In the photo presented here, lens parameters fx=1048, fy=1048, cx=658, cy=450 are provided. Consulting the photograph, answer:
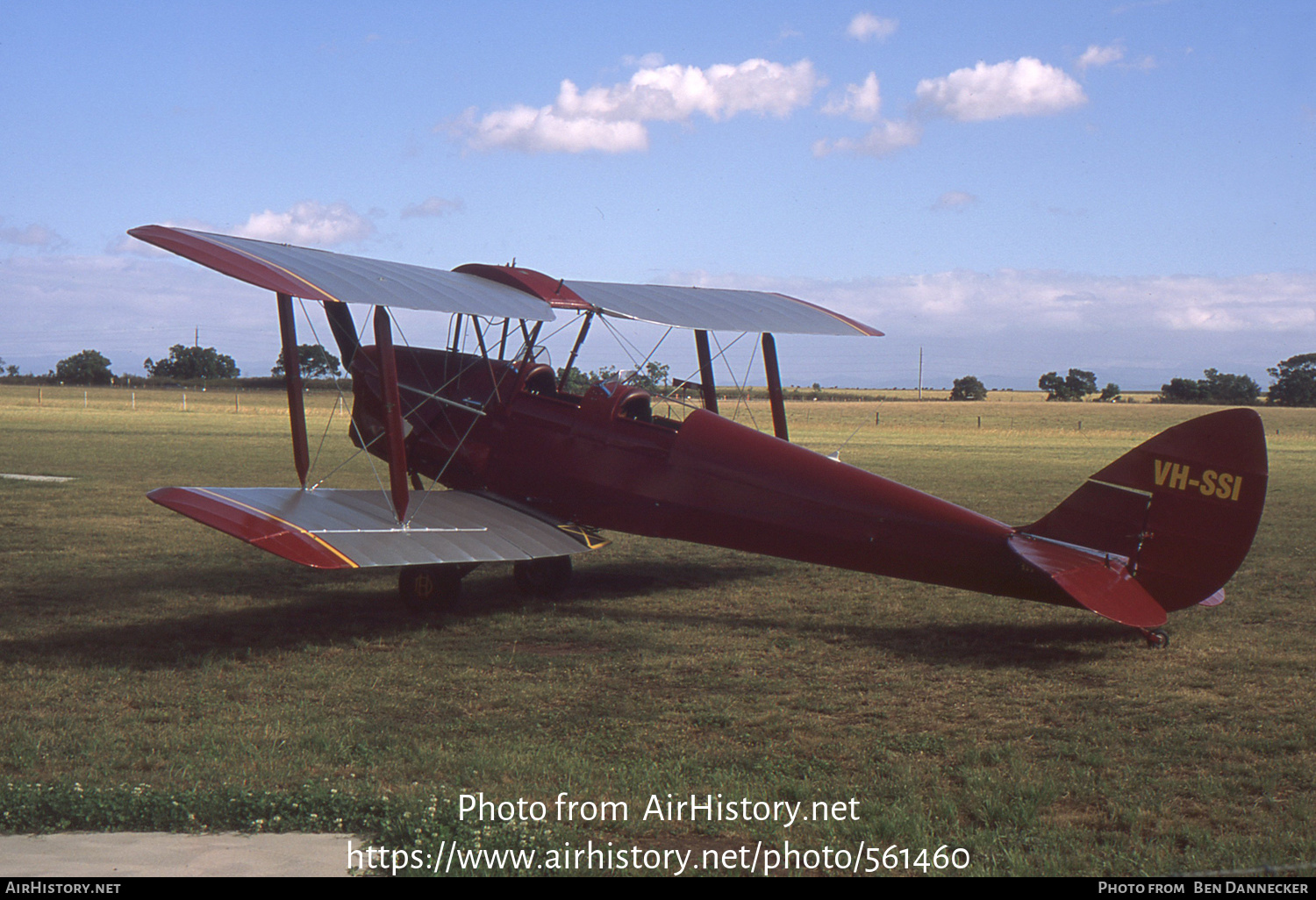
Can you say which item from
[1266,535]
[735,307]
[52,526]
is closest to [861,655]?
[735,307]

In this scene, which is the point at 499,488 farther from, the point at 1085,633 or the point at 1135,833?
the point at 1135,833

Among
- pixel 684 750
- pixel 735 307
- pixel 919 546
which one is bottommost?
pixel 684 750

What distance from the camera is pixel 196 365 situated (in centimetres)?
10131

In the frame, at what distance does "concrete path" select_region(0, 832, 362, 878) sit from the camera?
11.4 feet

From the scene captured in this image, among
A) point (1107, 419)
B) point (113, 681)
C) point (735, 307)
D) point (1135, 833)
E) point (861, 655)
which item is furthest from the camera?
point (1107, 419)

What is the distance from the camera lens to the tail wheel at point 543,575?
9.84 m

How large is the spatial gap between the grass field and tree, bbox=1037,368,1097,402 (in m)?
104

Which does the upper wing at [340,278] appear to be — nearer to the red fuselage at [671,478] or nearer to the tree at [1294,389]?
the red fuselage at [671,478]

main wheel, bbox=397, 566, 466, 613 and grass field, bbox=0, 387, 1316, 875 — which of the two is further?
main wheel, bbox=397, 566, 466, 613

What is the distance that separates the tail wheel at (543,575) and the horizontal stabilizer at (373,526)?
768mm

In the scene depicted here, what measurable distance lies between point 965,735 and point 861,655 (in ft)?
6.16

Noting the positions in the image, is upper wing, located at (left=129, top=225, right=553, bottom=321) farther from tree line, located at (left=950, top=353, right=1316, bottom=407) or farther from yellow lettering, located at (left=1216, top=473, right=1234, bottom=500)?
tree line, located at (left=950, top=353, right=1316, bottom=407)

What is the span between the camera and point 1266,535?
13.9 metres

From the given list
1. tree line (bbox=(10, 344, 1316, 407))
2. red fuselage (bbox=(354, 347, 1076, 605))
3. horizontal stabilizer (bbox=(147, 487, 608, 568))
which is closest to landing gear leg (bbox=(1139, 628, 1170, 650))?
red fuselage (bbox=(354, 347, 1076, 605))
